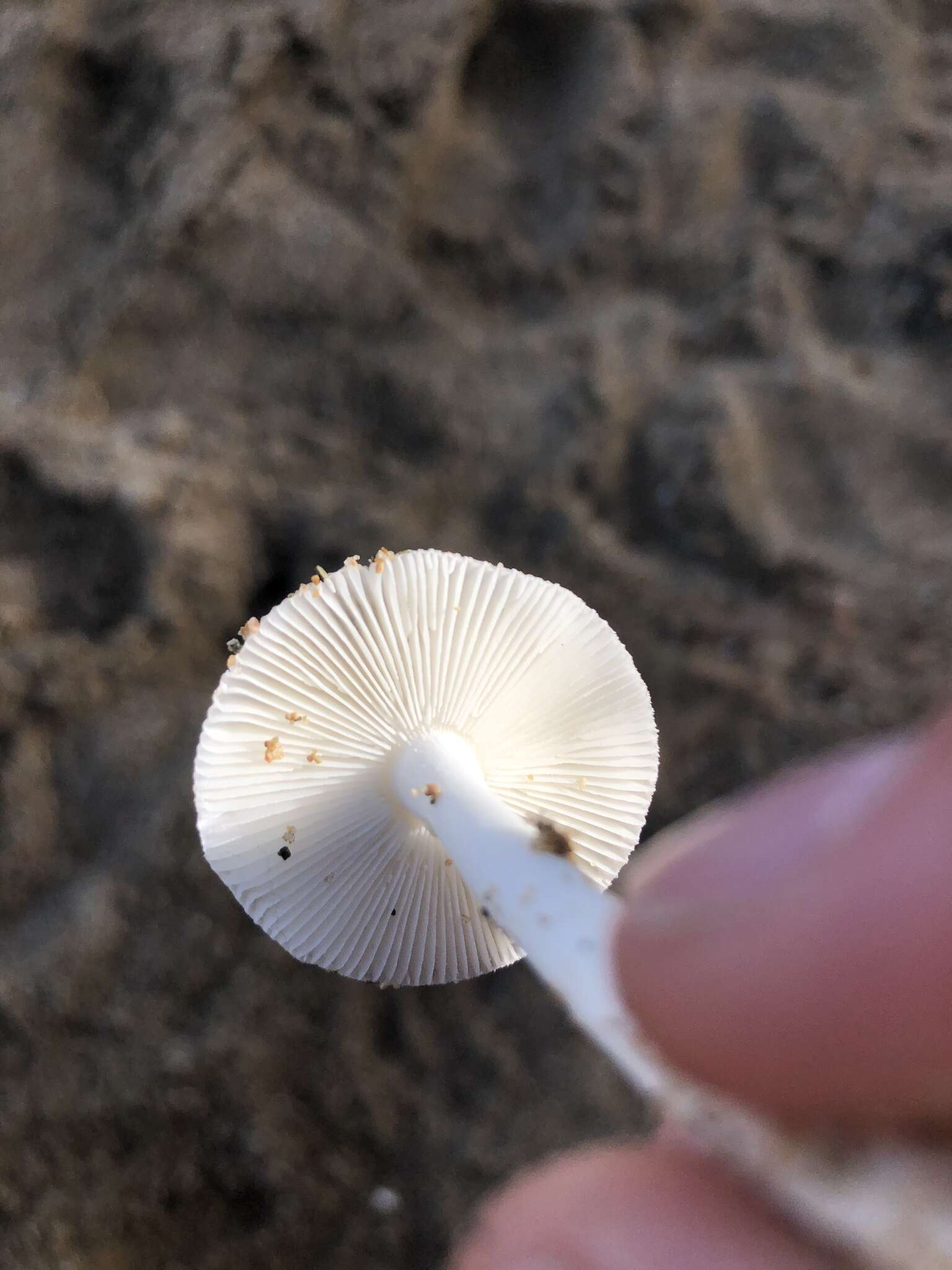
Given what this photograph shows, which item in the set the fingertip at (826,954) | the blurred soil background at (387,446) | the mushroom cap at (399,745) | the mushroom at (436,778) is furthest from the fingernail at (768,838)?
the blurred soil background at (387,446)

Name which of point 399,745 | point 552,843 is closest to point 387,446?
point 399,745

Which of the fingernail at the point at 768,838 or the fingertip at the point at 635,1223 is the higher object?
the fingernail at the point at 768,838

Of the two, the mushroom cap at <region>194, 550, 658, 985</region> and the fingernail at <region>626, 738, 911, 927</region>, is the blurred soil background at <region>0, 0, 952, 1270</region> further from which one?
the fingernail at <region>626, 738, 911, 927</region>

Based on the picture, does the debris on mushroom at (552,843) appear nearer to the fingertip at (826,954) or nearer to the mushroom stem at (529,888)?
the mushroom stem at (529,888)

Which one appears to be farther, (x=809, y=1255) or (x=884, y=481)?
(x=884, y=481)

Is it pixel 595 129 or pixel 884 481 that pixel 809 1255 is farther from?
pixel 595 129

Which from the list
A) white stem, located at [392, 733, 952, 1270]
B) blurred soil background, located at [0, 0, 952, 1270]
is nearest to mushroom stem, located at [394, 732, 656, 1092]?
white stem, located at [392, 733, 952, 1270]

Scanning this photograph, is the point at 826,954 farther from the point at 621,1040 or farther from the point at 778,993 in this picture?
the point at 621,1040

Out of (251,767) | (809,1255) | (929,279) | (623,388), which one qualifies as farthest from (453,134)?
(809,1255)
